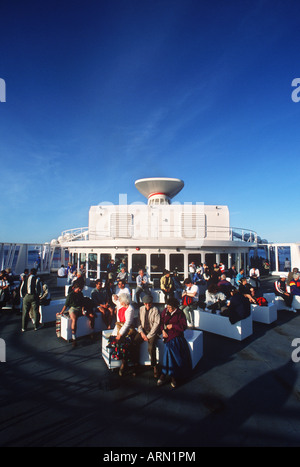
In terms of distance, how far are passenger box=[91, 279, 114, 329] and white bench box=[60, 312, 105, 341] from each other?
0.55ft

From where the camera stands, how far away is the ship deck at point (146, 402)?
3117 mm

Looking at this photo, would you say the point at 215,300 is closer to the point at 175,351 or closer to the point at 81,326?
the point at 175,351

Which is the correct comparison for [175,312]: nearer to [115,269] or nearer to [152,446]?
[152,446]

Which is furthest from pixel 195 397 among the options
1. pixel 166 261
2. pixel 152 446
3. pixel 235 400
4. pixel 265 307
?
pixel 166 261

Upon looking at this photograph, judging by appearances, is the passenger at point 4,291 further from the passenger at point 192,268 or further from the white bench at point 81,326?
the passenger at point 192,268

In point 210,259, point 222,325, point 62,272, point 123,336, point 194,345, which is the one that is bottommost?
point 222,325

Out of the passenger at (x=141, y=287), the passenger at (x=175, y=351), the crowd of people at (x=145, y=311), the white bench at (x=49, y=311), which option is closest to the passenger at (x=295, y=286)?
the crowd of people at (x=145, y=311)

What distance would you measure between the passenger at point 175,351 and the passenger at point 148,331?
0.83 feet

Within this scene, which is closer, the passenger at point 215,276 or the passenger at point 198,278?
the passenger at point 215,276

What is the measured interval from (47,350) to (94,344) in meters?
1.21

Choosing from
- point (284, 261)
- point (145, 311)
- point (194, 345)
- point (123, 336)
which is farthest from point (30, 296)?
point (284, 261)

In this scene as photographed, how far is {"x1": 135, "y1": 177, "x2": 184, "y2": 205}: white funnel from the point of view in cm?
1848

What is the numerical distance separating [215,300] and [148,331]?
13.1ft

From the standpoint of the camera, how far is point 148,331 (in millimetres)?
5098
